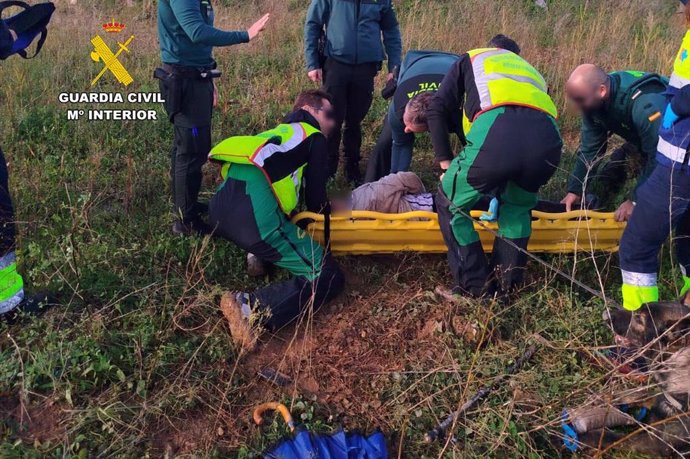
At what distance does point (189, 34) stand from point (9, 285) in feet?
6.11

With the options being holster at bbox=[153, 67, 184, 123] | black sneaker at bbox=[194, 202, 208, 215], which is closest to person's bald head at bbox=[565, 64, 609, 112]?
holster at bbox=[153, 67, 184, 123]

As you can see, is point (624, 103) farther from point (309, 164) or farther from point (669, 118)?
point (309, 164)

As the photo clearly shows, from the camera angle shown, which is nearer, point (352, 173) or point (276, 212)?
point (276, 212)

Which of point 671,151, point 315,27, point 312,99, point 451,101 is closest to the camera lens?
point 671,151

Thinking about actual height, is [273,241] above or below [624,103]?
below

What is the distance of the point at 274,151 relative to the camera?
11.7ft

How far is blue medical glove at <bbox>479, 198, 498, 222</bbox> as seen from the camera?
370cm

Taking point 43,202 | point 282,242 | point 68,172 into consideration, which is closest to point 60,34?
point 68,172

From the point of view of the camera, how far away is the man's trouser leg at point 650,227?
3057 mm

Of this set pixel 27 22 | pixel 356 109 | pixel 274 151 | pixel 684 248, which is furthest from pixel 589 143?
pixel 27 22

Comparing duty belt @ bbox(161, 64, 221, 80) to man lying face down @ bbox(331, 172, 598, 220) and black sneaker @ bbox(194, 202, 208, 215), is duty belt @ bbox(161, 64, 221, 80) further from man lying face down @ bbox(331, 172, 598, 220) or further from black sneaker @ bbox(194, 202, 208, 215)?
man lying face down @ bbox(331, 172, 598, 220)

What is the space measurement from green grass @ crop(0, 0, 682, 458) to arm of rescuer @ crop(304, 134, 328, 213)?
19.7 inches

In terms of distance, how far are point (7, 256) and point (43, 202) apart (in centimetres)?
116

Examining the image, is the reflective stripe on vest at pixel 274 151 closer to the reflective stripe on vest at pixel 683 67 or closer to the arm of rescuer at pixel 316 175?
the arm of rescuer at pixel 316 175
